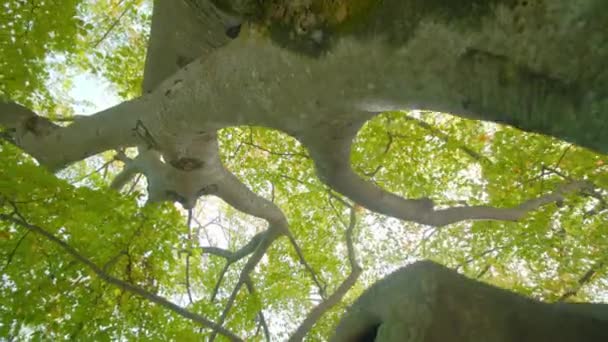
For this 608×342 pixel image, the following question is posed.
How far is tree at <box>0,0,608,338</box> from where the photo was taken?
1.18 m

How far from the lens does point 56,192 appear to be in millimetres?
2854

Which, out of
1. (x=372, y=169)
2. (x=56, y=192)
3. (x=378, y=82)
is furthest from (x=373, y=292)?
(x=372, y=169)

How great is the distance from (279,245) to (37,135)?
4108 millimetres

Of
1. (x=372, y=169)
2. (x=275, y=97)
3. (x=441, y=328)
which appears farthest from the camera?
(x=372, y=169)

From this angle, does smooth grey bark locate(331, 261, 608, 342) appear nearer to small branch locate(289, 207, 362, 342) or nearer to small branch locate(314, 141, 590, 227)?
small branch locate(314, 141, 590, 227)

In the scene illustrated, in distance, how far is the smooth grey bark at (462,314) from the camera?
1135mm

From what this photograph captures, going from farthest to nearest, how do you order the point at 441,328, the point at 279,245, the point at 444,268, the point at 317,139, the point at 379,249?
the point at 379,249 → the point at 279,245 → the point at 317,139 → the point at 444,268 → the point at 441,328

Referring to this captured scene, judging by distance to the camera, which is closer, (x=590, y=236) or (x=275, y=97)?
(x=275, y=97)

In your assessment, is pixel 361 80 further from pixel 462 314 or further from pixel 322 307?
pixel 322 307

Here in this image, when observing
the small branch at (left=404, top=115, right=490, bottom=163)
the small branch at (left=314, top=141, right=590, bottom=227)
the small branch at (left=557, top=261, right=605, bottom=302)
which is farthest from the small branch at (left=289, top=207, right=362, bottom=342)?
the small branch at (left=557, top=261, right=605, bottom=302)

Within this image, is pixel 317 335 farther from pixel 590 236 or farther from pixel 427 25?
pixel 427 25

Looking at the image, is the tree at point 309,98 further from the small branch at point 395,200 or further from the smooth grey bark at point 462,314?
the smooth grey bark at point 462,314

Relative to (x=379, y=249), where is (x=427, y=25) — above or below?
below

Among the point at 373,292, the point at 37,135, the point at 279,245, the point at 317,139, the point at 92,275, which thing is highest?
the point at 279,245
